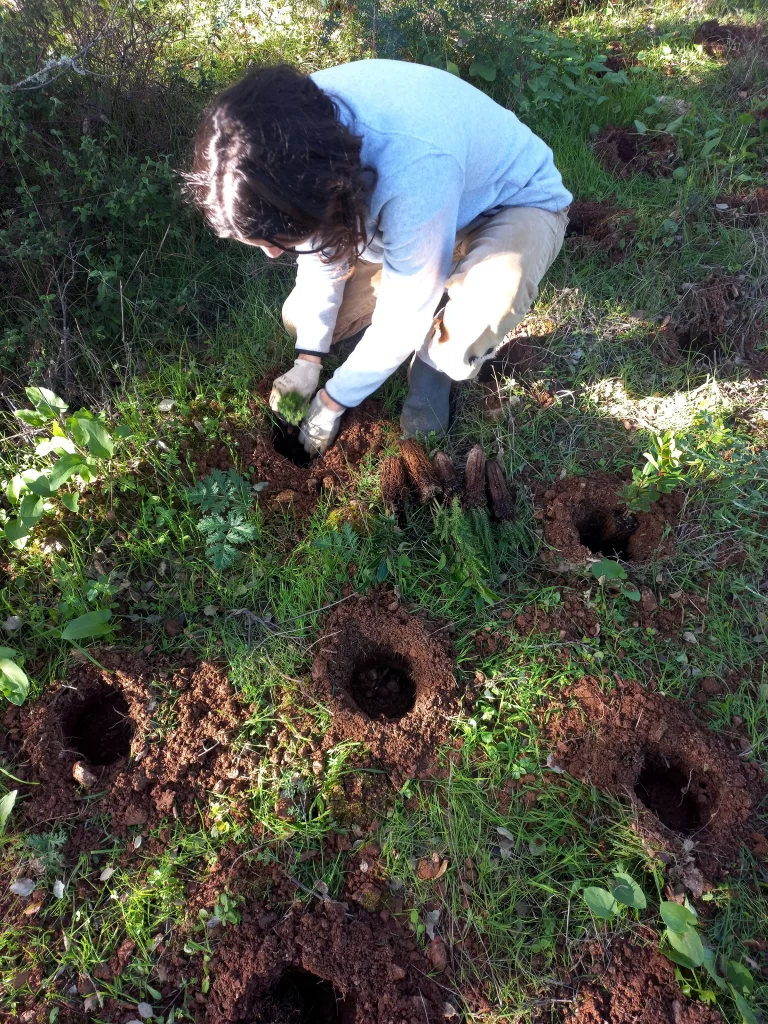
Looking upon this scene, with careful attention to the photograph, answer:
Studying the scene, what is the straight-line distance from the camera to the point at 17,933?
159cm

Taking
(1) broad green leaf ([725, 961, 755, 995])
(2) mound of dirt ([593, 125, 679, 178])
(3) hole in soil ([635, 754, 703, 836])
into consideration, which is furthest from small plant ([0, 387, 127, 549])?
(2) mound of dirt ([593, 125, 679, 178])

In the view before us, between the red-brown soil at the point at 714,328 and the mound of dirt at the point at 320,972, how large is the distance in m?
2.46

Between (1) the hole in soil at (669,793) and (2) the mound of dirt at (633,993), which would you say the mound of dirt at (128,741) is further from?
(1) the hole in soil at (669,793)

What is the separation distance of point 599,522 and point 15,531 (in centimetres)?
203

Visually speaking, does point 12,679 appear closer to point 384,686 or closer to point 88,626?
point 88,626

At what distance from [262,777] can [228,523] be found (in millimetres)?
847

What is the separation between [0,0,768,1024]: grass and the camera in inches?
63.1

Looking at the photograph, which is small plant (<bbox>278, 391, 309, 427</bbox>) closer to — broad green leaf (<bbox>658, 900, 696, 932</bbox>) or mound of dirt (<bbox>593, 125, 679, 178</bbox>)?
broad green leaf (<bbox>658, 900, 696, 932</bbox>)

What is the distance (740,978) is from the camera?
1471mm

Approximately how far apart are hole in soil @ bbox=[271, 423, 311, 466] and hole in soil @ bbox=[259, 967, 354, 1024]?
1658 mm

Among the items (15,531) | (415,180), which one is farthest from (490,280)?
(15,531)

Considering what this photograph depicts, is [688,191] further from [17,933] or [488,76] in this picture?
[17,933]

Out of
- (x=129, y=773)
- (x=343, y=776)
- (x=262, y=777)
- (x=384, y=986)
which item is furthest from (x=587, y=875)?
(x=129, y=773)

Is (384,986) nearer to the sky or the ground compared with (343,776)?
nearer to the ground
